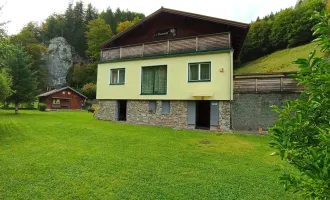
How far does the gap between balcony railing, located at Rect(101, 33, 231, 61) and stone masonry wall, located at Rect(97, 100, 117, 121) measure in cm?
352

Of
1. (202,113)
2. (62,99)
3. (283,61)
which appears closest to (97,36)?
(62,99)

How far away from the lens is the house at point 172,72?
13.1 m

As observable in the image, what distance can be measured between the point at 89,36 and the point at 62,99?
81.8ft

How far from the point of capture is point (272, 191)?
15.2 feet

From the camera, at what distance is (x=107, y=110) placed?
56.4 feet

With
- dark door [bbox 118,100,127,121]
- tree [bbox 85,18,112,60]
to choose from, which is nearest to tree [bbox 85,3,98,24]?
tree [bbox 85,18,112,60]

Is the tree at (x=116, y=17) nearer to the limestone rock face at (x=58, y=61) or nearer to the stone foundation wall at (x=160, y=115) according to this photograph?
the limestone rock face at (x=58, y=61)

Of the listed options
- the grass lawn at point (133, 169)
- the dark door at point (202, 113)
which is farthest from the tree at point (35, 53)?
the grass lawn at point (133, 169)

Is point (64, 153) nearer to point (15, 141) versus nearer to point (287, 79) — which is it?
point (15, 141)

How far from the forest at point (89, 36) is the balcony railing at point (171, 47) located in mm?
10850

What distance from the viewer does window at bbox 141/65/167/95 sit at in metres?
15.0

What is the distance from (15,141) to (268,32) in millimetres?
47154

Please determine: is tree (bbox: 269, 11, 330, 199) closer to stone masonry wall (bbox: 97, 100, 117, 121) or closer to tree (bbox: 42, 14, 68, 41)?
stone masonry wall (bbox: 97, 100, 117, 121)

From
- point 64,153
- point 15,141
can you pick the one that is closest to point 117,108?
point 15,141
